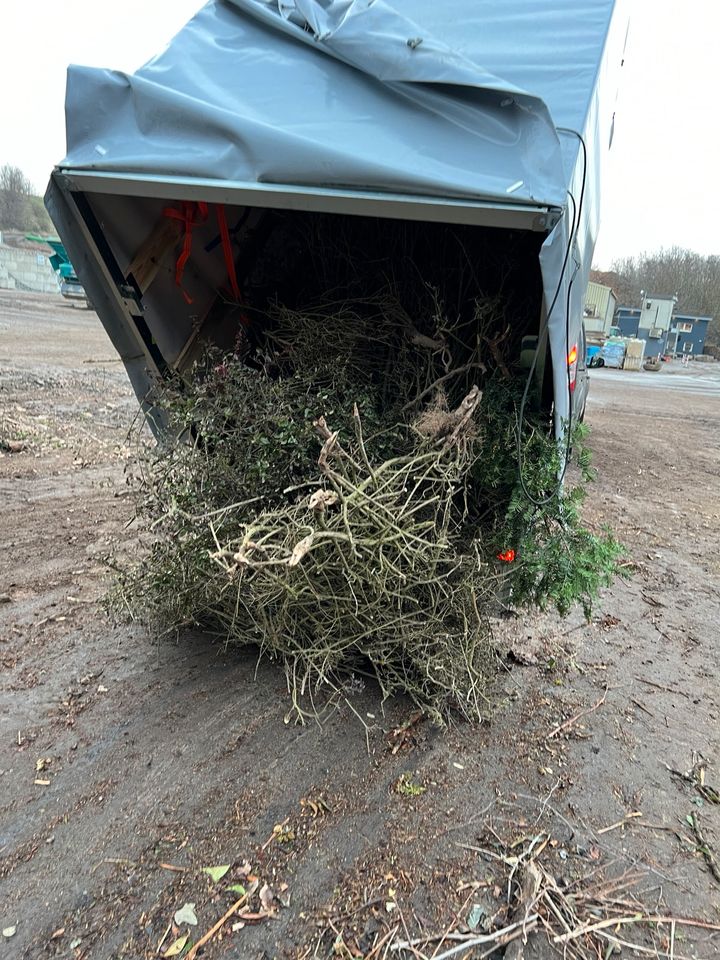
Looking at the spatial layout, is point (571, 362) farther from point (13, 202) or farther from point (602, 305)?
point (13, 202)

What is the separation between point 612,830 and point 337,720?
123 centimetres

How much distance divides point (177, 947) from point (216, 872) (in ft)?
0.88

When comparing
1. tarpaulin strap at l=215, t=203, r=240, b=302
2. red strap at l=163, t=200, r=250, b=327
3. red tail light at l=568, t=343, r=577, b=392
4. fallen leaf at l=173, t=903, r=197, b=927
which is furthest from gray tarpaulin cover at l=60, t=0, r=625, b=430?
fallen leaf at l=173, t=903, r=197, b=927

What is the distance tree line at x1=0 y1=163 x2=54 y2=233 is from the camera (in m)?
61.2

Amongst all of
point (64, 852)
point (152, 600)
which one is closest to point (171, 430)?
point (152, 600)

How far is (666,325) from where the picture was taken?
166 feet

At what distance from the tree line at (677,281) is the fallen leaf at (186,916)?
2472 inches

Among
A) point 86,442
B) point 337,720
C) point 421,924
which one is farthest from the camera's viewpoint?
point 86,442

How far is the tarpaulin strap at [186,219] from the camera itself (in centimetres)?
351

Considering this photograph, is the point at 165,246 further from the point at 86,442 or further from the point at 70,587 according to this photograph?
the point at 86,442

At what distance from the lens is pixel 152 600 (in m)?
3.37

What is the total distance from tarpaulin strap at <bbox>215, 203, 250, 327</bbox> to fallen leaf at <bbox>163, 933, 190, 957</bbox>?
3110 mm

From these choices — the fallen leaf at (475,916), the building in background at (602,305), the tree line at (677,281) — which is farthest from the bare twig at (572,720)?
the tree line at (677,281)

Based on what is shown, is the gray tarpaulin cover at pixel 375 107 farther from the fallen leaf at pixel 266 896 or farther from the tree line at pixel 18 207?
the tree line at pixel 18 207
